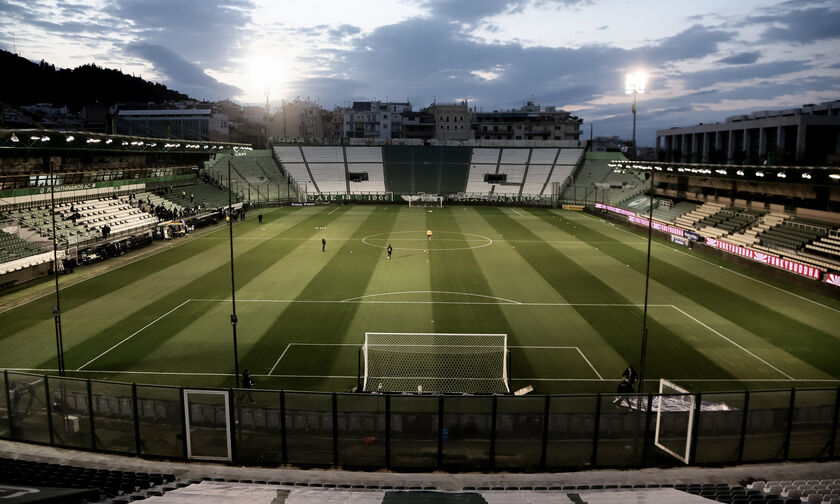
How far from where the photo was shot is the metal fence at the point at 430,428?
41.6ft

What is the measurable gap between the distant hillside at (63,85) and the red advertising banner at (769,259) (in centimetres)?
12105

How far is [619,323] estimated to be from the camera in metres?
25.7

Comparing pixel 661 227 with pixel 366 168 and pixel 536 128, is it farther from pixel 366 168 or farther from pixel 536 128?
pixel 536 128

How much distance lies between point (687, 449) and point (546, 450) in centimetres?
353

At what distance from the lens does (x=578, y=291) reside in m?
31.5

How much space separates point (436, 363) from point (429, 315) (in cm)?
636

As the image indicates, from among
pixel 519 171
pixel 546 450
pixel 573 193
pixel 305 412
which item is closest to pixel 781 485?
pixel 546 450

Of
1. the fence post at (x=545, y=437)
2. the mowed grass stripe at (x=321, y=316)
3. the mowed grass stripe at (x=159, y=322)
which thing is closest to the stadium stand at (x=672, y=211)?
the mowed grass stripe at (x=321, y=316)

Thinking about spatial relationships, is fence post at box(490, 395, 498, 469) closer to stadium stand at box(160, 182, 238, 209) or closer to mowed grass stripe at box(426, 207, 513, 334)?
mowed grass stripe at box(426, 207, 513, 334)

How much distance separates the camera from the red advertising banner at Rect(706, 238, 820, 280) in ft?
107

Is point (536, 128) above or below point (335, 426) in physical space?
above

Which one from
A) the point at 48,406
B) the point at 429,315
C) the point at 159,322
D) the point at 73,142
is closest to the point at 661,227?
the point at 429,315

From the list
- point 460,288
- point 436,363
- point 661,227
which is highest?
point 661,227

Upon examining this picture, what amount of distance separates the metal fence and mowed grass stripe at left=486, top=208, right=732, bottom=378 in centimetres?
653
